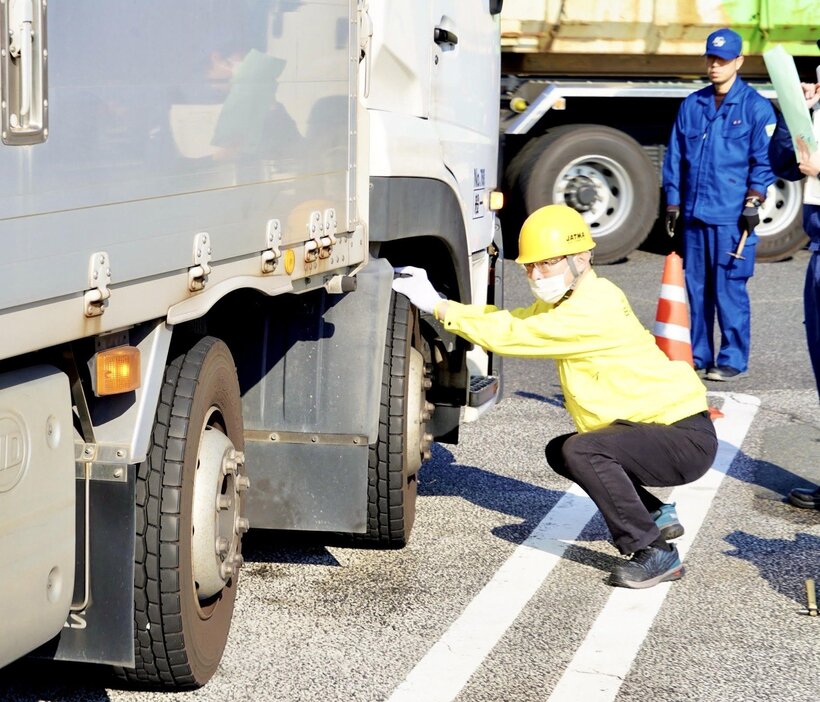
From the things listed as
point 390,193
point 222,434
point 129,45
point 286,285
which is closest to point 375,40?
point 390,193

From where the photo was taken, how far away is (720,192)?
838 centimetres

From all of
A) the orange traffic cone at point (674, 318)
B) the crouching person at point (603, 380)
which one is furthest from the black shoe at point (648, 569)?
the orange traffic cone at point (674, 318)

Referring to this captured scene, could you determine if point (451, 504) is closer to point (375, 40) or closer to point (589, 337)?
point (589, 337)

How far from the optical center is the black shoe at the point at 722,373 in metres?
8.52

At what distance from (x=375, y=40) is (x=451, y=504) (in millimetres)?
2191

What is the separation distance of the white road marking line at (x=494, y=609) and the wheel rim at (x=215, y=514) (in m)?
0.57

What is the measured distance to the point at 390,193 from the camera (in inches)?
171

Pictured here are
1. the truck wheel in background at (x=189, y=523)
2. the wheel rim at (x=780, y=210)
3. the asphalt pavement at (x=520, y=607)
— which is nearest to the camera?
the truck wheel in background at (x=189, y=523)

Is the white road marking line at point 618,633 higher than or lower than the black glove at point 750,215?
lower

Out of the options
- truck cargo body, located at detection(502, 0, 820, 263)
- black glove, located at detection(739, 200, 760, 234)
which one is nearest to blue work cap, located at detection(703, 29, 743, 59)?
black glove, located at detection(739, 200, 760, 234)

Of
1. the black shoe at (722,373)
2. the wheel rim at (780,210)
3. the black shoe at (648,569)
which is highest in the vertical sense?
the wheel rim at (780,210)

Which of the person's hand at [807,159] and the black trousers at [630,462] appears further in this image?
the person's hand at [807,159]

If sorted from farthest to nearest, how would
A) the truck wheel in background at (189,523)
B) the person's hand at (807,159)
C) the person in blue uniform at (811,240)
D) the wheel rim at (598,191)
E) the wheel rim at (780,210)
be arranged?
the wheel rim at (780,210) → the wheel rim at (598,191) → the person in blue uniform at (811,240) → the person's hand at (807,159) → the truck wheel in background at (189,523)

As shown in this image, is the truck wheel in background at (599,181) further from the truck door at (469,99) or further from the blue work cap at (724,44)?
the truck door at (469,99)
